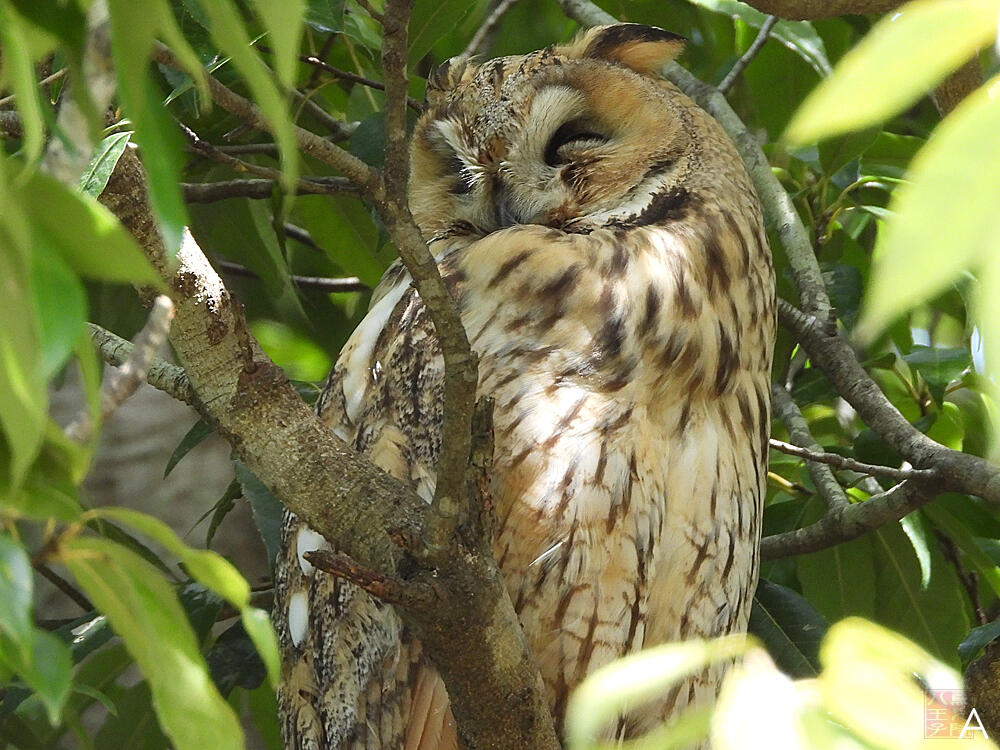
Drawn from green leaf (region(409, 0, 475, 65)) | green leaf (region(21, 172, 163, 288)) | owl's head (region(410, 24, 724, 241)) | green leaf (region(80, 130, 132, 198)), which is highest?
green leaf (region(21, 172, 163, 288))

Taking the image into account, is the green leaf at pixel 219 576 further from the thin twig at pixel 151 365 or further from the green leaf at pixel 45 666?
the thin twig at pixel 151 365

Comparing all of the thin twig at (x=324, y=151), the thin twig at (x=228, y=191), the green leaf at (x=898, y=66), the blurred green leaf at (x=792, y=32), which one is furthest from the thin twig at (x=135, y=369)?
the blurred green leaf at (x=792, y=32)

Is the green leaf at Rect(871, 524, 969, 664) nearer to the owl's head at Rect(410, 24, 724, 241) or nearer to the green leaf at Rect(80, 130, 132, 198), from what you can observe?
the owl's head at Rect(410, 24, 724, 241)

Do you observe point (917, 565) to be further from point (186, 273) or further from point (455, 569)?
point (186, 273)

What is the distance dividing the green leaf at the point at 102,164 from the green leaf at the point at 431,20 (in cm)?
85

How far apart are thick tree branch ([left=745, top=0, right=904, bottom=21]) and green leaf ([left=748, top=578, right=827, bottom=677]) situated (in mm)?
809

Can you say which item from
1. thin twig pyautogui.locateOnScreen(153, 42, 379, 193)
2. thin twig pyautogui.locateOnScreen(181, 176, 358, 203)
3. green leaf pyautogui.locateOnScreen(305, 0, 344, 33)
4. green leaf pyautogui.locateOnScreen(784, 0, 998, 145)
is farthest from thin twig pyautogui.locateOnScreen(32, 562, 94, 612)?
green leaf pyautogui.locateOnScreen(784, 0, 998, 145)

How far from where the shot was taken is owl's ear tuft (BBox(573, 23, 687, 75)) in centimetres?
176

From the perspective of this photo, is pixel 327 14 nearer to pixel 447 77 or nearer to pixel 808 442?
pixel 447 77

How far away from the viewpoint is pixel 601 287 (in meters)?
1.48

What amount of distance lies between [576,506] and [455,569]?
0.38 m

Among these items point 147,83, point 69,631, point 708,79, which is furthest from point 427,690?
point 708,79

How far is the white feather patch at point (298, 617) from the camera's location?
1544mm

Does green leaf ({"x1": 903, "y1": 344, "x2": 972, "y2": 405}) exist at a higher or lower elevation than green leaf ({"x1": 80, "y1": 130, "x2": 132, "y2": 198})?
lower
